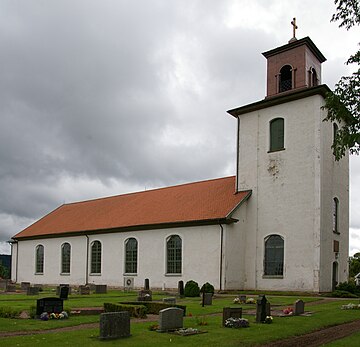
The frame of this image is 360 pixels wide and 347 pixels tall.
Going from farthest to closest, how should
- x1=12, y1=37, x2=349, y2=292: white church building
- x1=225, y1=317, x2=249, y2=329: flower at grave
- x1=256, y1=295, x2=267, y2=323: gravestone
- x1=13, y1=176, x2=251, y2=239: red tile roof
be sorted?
x1=13, y1=176, x2=251, y2=239: red tile roof < x1=12, y1=37, x2=349, y2=292: white church building < x1=256, y1=295, x2=267, y2=323: gravestone < x1=225, y1=317, x2=249, y2=329: flower at grave

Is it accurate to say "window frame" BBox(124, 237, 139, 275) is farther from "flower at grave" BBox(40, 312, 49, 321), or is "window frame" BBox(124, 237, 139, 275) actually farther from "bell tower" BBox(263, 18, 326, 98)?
"flower at grave" BBox(40, 312, 49, 321)

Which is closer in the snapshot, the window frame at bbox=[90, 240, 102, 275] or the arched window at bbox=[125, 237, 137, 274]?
the arched window at bbox=[125, 237, 137, 274]

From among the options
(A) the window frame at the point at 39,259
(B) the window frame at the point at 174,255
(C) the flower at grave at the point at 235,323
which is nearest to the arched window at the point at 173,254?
(B) the window frame at the point at 174,255

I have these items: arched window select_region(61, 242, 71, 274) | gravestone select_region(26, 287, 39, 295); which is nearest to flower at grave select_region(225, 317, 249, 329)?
gravestone select_region(26, 287, 39, 295)

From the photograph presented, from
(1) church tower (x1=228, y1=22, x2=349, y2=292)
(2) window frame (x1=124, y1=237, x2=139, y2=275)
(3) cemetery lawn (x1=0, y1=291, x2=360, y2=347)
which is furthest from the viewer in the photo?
(2) window frame (x1=124, y1=237, x2=139, y2=275)

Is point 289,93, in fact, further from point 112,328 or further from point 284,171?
point 112,328

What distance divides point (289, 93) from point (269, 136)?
117 inches

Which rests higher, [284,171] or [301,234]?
[284,171]

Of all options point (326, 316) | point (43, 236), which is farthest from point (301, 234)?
point (43, 236)

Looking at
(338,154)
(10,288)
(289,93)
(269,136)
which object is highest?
(289,93)

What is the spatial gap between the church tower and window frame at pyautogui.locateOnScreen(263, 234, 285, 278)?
0.10 feet

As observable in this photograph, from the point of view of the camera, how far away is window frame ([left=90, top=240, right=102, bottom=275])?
3800 cm

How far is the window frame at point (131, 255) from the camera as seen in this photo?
35.1 m

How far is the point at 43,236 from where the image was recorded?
43.5 metres
